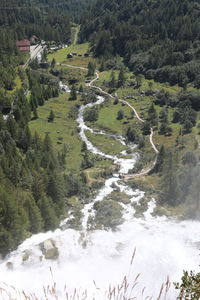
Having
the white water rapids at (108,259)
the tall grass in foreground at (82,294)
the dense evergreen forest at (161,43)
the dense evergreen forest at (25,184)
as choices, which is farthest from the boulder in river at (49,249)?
the dense evergreen forest at (161,43)

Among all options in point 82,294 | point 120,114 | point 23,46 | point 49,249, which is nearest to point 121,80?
point 120,114

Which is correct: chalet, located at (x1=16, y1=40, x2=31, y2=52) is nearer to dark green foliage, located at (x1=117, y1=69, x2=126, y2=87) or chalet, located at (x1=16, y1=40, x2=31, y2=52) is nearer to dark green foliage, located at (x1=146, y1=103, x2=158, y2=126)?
dark green foliage, located at (x1=117, y1=69, x2=126, y2=87)

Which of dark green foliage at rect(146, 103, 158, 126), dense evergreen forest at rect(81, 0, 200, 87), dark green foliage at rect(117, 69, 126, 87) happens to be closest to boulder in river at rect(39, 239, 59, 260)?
dark green foliage at rect(146, 103, 158, 126)

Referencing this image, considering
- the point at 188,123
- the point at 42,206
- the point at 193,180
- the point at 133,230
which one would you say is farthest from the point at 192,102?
the point at 42,206

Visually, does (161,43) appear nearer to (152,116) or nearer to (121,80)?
(121,80)

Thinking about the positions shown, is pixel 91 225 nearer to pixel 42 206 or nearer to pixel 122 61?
pixel 42 206
